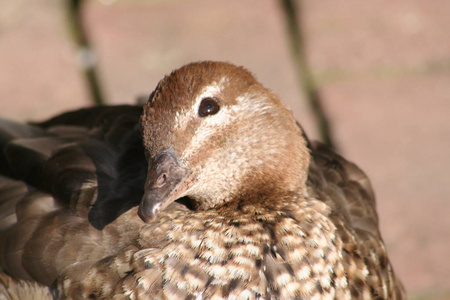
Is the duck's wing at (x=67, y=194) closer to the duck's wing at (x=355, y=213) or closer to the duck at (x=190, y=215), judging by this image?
the duck at (x=190, y=215)

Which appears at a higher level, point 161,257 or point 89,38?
point 89,38

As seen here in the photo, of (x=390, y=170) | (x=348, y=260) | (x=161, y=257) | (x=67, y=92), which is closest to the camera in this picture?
(x=161, y=257)

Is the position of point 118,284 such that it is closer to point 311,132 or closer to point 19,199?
point 19,199

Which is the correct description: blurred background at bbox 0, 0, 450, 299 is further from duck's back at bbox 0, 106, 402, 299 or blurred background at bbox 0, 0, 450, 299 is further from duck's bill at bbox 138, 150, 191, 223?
duck's bill at bbox 138, 150, 191, 223

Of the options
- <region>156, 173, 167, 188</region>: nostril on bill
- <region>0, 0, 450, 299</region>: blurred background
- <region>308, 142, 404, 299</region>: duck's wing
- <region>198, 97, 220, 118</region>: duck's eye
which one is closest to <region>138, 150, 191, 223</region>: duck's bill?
<region>156, 173, 167, 188</region>: nostril on bill

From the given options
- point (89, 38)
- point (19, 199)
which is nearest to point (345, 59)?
point (89, 38)

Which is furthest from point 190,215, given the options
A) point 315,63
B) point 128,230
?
point 315,63

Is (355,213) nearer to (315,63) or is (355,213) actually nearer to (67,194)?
(67,194)
